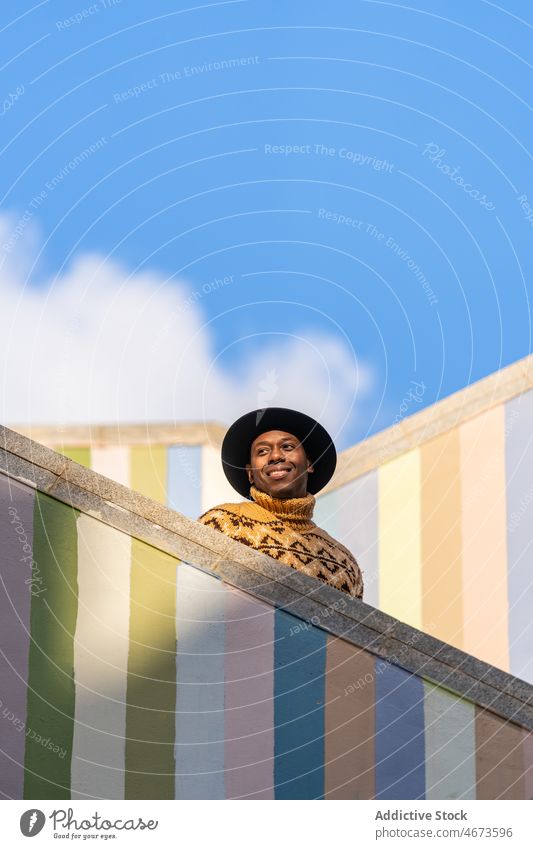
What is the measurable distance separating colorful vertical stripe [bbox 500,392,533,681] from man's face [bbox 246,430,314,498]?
14.9 ft

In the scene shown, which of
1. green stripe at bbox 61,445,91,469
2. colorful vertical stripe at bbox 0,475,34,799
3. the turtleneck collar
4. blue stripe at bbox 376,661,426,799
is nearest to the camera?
colorful vertical stripe at bbox 0,475,34,799

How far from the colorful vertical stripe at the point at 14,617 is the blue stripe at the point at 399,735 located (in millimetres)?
1626

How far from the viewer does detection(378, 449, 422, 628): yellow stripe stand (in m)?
16.9

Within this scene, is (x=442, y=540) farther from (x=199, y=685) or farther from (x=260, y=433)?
(x=199, y=685)

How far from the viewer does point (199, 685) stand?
8.94 metres

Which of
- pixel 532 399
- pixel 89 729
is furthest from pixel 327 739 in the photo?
pixel 532 399

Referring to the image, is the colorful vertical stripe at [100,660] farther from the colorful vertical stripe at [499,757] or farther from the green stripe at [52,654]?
the colorful vertical stripe at [499,757]

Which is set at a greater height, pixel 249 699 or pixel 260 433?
pixel 260 433

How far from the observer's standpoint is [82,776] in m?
8.70

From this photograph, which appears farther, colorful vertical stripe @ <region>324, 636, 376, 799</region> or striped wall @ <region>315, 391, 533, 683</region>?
striped wall @ <region>315, 391, 533, 683</region>

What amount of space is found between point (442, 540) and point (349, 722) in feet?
25.1

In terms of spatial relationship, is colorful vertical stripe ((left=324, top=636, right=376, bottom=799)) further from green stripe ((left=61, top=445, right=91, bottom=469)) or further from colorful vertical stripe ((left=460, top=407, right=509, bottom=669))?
green stripe ((left=61, top=445, right=91, bottom=469))
